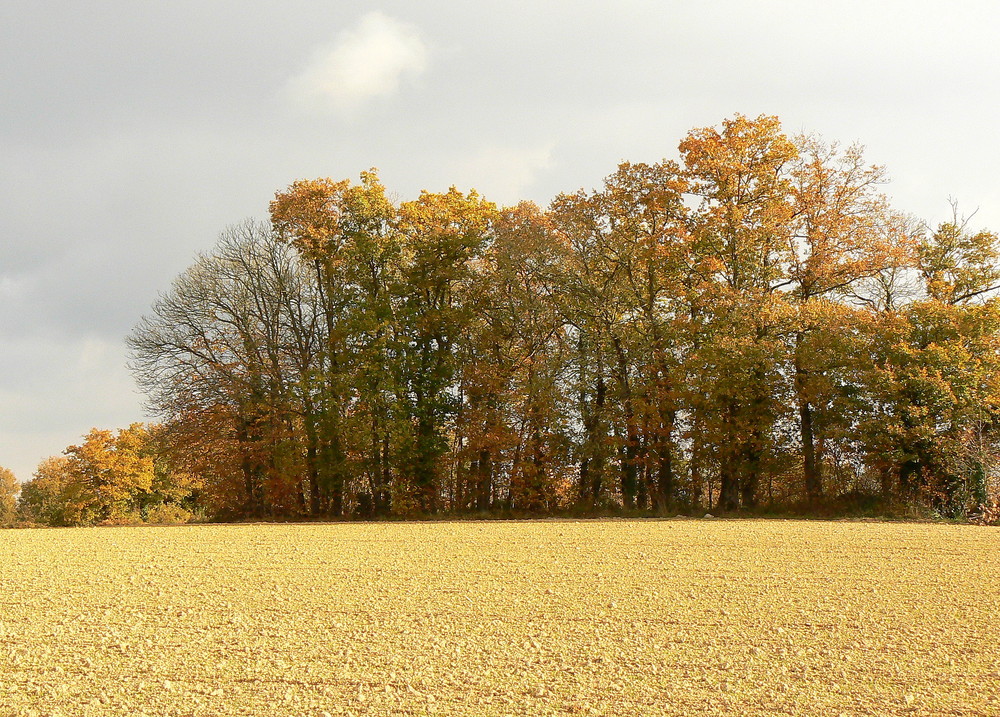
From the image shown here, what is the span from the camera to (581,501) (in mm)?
24375

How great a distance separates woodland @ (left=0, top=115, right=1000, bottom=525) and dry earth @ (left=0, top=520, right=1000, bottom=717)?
9.13 meters

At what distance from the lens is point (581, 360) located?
955 inches

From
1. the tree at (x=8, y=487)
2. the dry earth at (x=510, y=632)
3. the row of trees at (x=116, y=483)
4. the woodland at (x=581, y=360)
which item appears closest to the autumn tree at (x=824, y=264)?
the woodland at (x=581, y=360)

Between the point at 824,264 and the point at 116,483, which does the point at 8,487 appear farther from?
the point at 824,264

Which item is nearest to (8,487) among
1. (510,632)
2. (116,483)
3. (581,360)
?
(116,483)

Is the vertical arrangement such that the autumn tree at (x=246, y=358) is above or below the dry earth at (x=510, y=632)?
above

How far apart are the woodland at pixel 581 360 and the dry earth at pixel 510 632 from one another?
359 inches

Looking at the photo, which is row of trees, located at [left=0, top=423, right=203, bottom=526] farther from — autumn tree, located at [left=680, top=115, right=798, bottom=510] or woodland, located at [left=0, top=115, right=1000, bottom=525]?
autumn tree, located at [left=680, top=115, right=798, bottom=510]

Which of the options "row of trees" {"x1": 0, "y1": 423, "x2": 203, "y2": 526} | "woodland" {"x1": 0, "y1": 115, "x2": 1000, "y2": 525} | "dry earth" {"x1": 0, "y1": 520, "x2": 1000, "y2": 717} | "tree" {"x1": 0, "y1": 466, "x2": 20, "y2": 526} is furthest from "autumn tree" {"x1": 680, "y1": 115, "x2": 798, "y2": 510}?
"tree" {"x1": 0, "y1": 466, "x2": 20, "y2": 526}

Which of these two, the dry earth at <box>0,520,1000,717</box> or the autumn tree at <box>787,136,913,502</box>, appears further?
the autumn tree at <box>787,136,913,502</box>

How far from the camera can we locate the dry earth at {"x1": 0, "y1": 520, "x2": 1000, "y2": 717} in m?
4.92

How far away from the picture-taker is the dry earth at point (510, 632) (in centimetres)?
492

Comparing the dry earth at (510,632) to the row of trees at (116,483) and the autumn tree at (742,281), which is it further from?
the row of trees at (116,483)

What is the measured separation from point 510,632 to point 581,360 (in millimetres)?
18080
